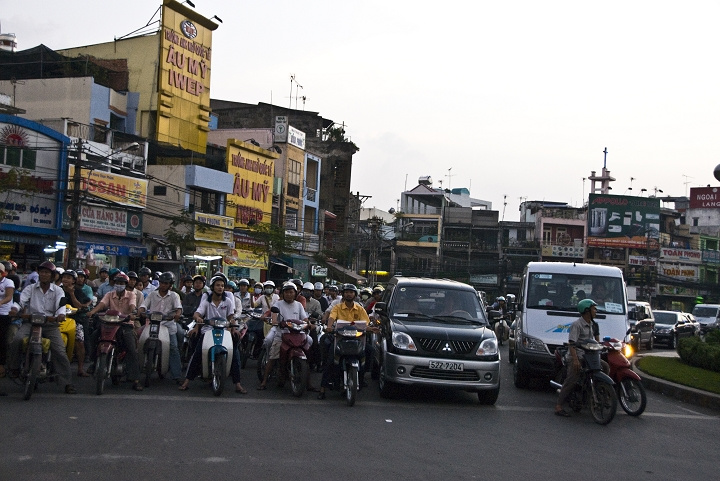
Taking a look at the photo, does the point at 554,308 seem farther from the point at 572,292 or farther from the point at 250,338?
the point at 250,338

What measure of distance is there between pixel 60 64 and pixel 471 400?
114ft

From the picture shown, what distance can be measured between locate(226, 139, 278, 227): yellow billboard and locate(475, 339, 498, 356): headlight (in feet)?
115

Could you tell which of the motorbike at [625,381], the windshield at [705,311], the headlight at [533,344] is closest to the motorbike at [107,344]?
the headlight at [533,344]

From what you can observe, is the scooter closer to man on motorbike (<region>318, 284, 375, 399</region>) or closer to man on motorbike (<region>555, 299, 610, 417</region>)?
man on motorbike (<region>318, 284, 375, 399</region>)

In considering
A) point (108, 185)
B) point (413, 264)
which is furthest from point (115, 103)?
point (413, 264)

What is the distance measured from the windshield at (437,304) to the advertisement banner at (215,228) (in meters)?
28.7

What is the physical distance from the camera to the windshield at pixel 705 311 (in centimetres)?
4001

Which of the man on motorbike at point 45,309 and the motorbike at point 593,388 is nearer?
the man on motorbike at point 45,309

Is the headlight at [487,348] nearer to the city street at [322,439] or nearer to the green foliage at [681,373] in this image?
the city street at [322,439]

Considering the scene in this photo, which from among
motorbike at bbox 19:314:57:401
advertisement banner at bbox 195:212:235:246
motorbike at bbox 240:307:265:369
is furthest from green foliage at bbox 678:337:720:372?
advertisement banner at bbox 195:212:235:246

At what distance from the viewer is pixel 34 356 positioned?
10.4m

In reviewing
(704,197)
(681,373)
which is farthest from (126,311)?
(704,197)

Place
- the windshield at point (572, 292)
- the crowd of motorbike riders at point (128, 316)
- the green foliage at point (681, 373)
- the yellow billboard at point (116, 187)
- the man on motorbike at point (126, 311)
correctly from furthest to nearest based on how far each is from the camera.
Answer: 1. the yellow billboard at point (116, 187)
2. the green foliage at point (681, 373)
3. the windshield at point (572, 292)
4. the man on motorbike at point (126, 311)
5. the crowd of motorbike riders at point (128, 316)

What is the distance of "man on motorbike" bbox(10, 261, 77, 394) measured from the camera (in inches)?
424
